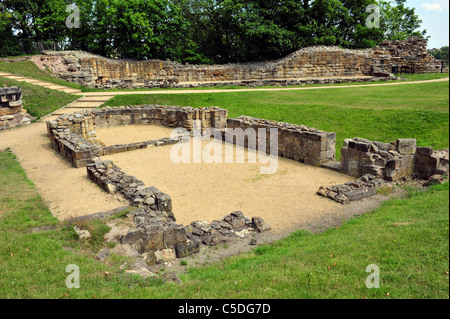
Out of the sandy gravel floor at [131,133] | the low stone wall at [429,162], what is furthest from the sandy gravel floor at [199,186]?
the sandy gravel floor at [131,133]

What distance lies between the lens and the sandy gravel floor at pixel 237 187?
9547mm

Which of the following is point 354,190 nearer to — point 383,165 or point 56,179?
point 383,165

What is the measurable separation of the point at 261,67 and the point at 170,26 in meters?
10.3

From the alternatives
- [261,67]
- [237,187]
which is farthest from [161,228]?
[261,67]

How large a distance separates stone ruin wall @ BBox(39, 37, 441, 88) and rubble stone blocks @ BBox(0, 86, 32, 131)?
11275mm

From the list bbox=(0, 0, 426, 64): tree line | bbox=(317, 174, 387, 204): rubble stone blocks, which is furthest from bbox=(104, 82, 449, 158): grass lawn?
bbox=(0, 0, 426, 64): tree line

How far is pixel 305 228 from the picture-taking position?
8.58m

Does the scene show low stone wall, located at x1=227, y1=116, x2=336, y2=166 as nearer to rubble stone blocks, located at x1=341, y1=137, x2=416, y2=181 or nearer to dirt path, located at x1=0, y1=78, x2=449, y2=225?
rubble stone blocks, located at x1=341, y1=137, x2=416, y2=181

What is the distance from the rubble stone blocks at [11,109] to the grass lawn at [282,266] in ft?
46.5

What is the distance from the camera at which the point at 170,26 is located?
37.2 metres

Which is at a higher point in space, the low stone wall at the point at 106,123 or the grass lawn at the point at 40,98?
the grass lawn at the point at 40,98

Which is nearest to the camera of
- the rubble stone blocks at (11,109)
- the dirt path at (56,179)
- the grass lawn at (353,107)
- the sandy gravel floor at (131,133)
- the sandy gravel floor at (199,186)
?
the dirt path at (56,179)

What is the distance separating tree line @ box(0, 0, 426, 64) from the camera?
35406 mm

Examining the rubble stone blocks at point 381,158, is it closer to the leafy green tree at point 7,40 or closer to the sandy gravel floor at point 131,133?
the sandy gravel floor at point 131,133
